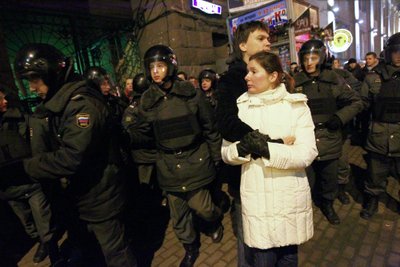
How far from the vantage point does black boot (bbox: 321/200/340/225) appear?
127 inches

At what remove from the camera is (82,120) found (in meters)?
1.87

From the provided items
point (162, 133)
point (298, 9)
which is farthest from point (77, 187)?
point (298, 9)

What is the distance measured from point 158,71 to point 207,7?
6345 mm

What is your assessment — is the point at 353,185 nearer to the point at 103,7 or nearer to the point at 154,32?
the point at 154,32

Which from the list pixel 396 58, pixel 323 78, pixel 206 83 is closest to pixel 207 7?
pixel 206 83

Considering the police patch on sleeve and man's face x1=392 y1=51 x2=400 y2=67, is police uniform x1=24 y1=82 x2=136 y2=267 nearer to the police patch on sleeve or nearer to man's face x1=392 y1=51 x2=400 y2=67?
the police patch on sleeve

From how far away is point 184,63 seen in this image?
24.5ft

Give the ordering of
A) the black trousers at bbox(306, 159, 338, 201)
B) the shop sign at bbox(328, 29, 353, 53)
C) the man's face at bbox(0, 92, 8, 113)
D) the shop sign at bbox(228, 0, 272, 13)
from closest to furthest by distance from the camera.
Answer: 1. the black trousers at bbox(306, 159, 338, 201)
2. the man's face at bbox(0, 92, 8, 113)
3. the shop sign at bbox(228, 0, 272, 13)
4. the shop sign at bbox(328, 29, 353, 53)

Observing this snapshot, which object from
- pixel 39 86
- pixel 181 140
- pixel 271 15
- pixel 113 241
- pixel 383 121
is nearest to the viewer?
pixel 39 86

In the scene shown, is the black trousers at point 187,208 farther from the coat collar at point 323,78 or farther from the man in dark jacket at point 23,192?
the coat collar at point 323,78

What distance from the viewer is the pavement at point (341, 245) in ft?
8.50

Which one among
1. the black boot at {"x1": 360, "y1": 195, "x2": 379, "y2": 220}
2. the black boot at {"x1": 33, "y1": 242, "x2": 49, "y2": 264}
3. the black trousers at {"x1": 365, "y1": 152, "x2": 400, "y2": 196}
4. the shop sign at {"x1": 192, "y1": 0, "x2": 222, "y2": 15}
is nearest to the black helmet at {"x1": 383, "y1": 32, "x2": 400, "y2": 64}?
the black trousers at {"x1": 365, "y1": 152, "x2": 400, "y2": 196}

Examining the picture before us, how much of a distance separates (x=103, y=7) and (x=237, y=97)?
7489mm

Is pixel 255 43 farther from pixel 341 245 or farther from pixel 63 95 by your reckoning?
pixel 341 245
